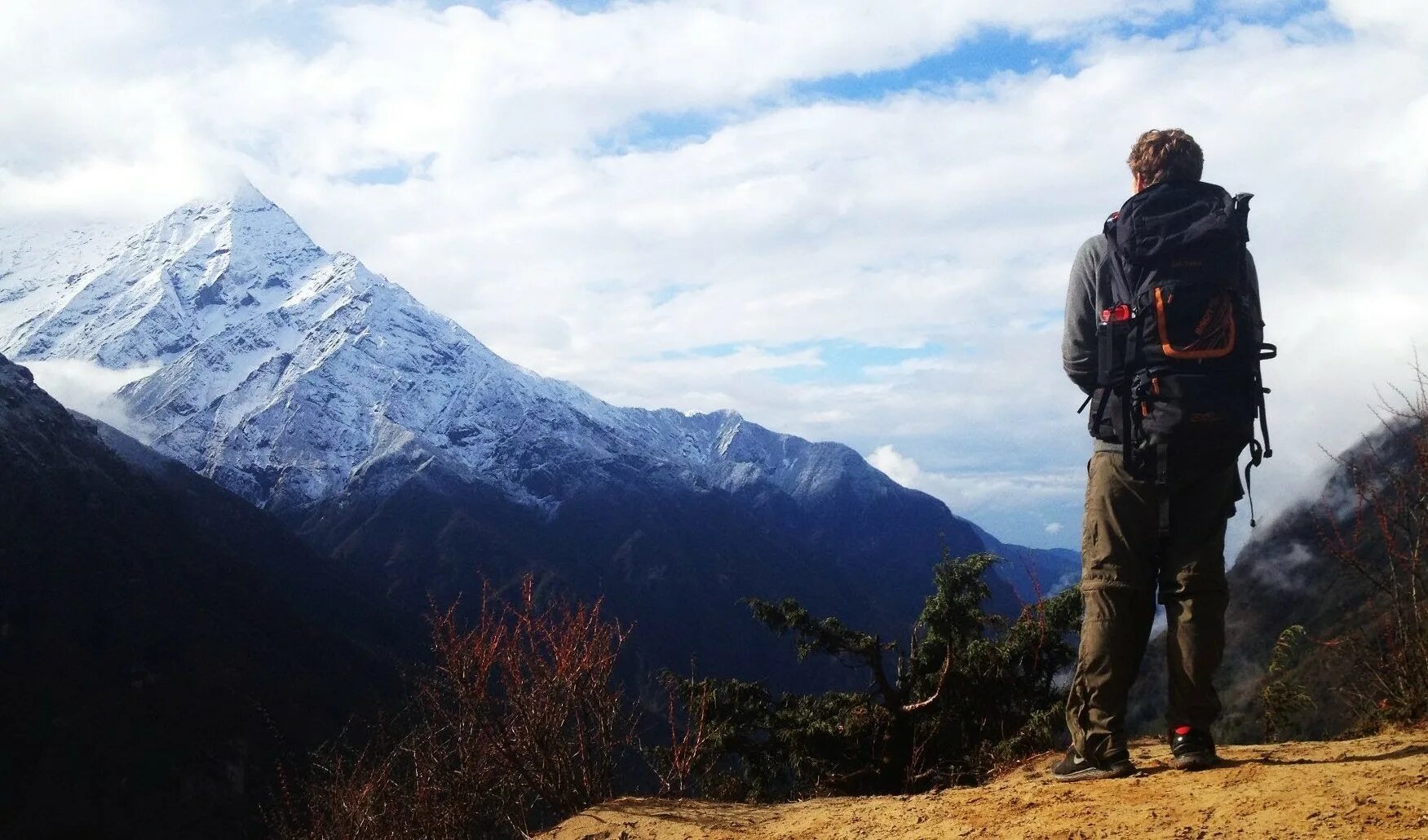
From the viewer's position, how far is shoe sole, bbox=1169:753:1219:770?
3.96m

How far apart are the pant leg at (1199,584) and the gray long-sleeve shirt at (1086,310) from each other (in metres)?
0.36

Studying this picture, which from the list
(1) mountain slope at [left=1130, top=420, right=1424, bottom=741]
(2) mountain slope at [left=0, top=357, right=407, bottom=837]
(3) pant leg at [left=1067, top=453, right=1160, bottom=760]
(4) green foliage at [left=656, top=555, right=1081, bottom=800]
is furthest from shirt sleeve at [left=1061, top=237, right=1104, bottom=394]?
(2) mountain slope at [left=0, top=357, right=407, bottom=837]

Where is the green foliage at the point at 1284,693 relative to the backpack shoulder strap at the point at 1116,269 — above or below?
below

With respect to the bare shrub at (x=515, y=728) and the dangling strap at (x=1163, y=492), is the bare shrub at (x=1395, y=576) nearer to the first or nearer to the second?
the dangling strap at (x=1163, y=492)

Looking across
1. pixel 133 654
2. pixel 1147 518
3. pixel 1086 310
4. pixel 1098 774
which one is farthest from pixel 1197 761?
pixel 133 654

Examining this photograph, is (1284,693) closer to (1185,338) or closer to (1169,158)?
(1185,338)

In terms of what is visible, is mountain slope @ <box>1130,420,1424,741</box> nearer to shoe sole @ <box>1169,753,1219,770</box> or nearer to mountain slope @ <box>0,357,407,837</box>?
shoe sole @ <box>1169,753,1219,770</box>

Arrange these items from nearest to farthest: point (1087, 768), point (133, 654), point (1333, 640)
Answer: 1. point (1087, 768)
2. point (1333, 640)
3. point (133, 654)

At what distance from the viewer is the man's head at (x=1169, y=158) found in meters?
4.03

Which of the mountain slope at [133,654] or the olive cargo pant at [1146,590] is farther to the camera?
the mountain slope at [133,654]

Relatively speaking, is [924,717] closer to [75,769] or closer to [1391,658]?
[1391,658]

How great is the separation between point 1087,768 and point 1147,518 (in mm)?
1044

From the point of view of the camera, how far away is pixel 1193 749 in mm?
3990

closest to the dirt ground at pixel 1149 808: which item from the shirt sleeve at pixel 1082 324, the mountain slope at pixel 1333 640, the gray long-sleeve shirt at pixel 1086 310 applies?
the mountain slope at pixel 1333 640
